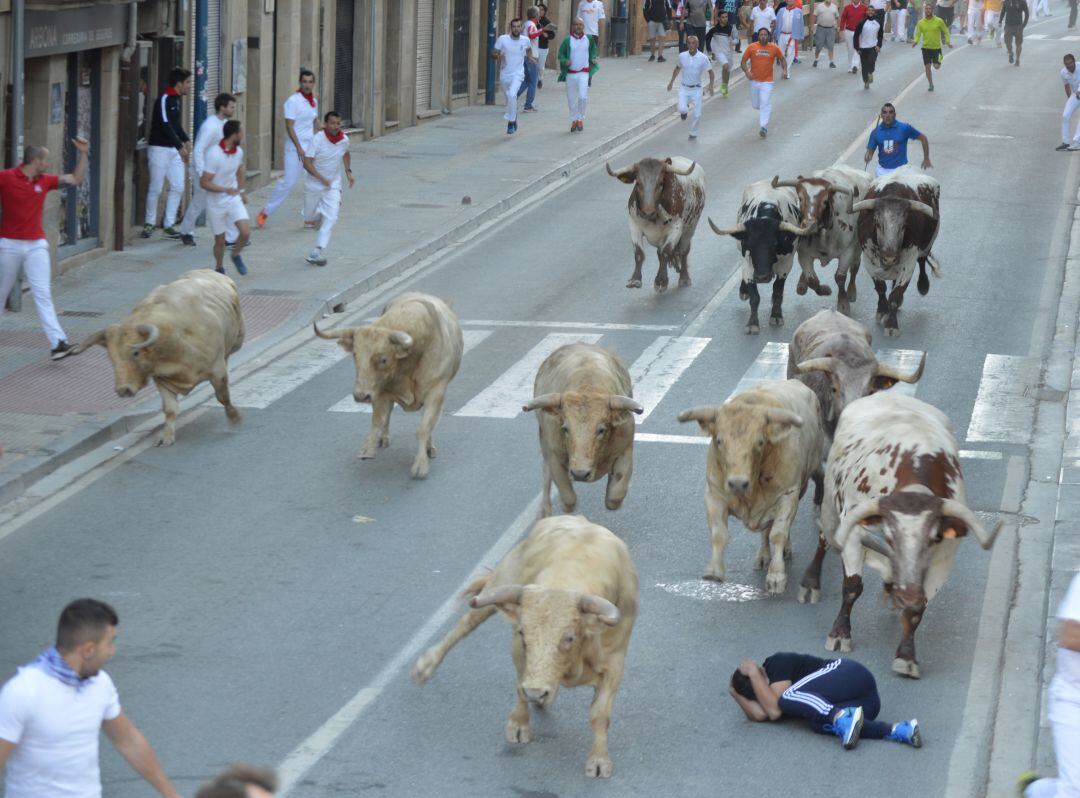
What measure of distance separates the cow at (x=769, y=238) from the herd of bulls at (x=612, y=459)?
5486mm

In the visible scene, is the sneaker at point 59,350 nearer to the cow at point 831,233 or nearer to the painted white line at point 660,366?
the painted white line at point 660,366

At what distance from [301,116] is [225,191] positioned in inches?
137

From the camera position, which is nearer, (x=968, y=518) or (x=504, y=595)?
(x=504, y=595)

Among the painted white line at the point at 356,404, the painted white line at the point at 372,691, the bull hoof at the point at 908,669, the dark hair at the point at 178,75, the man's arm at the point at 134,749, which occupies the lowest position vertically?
the painted white line at the point at 356,404

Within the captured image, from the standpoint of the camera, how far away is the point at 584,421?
1237 centimetres

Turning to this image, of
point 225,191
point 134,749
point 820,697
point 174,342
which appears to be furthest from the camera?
point 225,191

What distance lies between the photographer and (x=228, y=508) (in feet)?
45.1

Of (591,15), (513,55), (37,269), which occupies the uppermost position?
(591,15)

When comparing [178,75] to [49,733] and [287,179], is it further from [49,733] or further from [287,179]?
[49,733]

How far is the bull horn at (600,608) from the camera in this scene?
867cm

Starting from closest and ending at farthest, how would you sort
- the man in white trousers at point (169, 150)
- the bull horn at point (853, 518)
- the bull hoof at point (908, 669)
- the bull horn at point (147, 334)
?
1. the bull horn at point (853, 518)
2. the bull hoof at point (908, 669)
3. the bull horn at point (147, 334)
4. the man in white trousers at point (169, 150)

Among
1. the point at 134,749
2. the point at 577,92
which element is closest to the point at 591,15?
the point at 577,92

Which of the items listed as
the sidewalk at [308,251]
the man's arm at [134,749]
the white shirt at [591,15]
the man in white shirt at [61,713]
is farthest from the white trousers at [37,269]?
the white shirt at [591,15]

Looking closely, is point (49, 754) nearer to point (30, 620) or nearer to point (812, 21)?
point (30, 620)
